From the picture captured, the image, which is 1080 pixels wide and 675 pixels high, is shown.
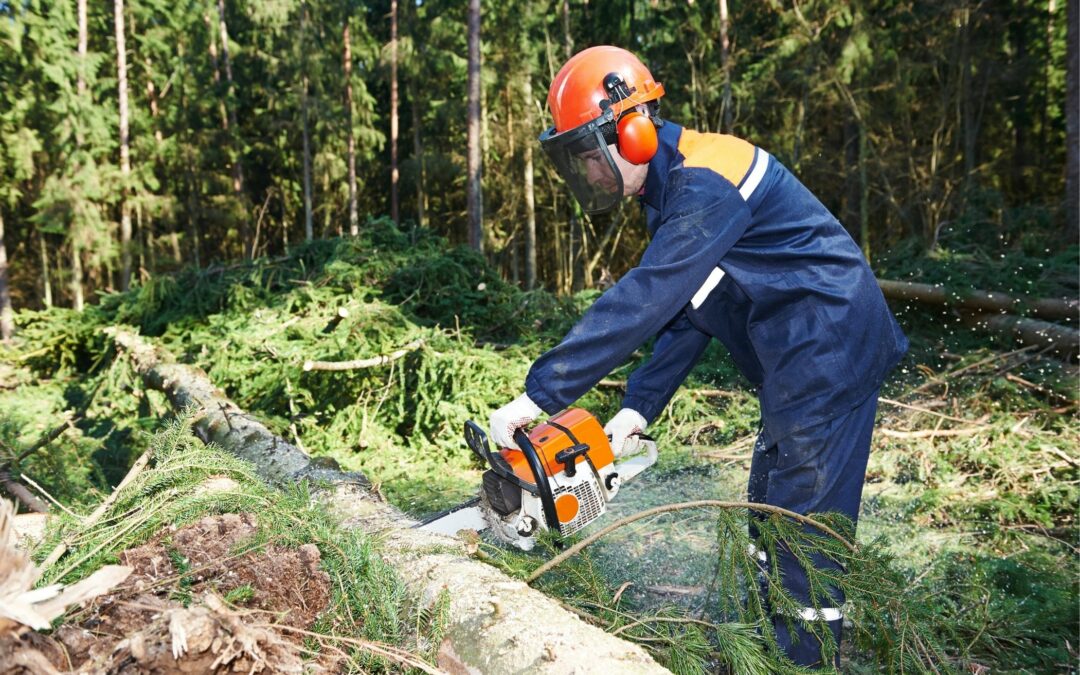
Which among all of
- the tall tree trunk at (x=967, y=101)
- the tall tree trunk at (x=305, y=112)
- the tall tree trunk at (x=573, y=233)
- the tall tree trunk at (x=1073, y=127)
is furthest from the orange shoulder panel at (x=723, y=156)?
the tall tree trunk at (x=305, y=112)

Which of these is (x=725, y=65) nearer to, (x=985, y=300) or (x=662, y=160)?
(x=985, y=300)

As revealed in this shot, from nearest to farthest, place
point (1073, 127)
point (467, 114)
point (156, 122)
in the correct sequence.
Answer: point (1073, 127) < point (467, 114) < point (156, 122)

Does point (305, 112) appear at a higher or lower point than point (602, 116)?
higher

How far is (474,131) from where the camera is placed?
13.1 meters

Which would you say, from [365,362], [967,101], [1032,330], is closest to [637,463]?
[365,362]

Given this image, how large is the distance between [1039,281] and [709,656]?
6045 millimetres

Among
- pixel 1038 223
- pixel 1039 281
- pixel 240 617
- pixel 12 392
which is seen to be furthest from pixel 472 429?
pixel 1038 223

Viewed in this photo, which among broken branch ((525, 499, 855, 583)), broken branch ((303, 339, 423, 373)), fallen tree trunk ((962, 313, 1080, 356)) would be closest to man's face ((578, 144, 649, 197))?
broken branch ((525, 499, 855, 583))

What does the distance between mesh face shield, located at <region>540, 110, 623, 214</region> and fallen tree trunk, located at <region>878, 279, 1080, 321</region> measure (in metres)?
3.77

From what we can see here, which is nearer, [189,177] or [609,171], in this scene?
[609,171]

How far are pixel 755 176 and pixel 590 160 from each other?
529 millimetres

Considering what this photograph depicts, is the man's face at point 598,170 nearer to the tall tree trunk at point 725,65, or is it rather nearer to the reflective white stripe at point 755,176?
the reflective white stripe at point 755,176

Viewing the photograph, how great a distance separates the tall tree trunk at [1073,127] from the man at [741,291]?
8403 millimetres

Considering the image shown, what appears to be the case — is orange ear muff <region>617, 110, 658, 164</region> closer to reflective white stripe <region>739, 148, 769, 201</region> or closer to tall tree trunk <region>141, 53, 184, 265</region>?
reflective white stripe <region>739, 148, 769, 201</region>
